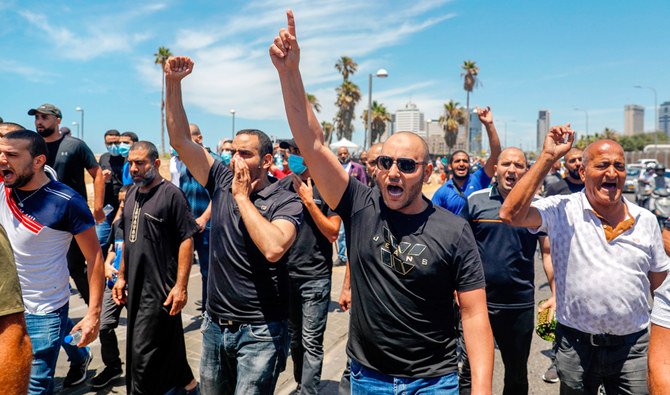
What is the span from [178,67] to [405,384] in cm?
249

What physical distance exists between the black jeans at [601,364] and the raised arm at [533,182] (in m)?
0.79

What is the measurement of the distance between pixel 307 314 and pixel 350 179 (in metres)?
1.84

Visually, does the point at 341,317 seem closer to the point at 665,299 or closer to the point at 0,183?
the point at 0,183

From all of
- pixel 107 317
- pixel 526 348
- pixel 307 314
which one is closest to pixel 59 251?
pixel 107 317

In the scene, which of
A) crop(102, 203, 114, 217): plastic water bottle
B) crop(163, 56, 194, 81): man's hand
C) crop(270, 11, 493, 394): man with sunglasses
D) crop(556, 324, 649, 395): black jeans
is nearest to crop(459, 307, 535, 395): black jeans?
crop(556, 324, 649, 395): black jeans

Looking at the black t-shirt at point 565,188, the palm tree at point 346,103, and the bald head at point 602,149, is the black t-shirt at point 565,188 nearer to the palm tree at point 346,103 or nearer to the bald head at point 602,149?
the bald head at point 602,149

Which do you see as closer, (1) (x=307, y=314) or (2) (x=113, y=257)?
(1) (x=307, y=314)

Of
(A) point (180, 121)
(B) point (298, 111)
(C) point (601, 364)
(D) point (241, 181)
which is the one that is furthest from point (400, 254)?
(A) point (180, 121)

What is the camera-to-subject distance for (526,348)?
3699 millimetres

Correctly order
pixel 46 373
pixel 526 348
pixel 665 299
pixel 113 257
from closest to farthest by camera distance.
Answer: pixel 665 299, pixel 46 373, pixel 526 348, pixel 113 257

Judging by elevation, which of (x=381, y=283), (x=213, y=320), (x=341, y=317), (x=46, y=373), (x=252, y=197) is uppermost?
(x=252, y=197)

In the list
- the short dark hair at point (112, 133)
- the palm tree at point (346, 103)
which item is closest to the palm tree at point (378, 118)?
the palm tree at point (346, 103)

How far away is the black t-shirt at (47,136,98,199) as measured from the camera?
16.7ft

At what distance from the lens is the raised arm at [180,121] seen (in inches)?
129
